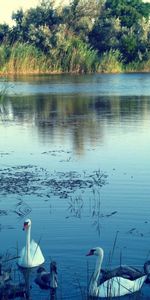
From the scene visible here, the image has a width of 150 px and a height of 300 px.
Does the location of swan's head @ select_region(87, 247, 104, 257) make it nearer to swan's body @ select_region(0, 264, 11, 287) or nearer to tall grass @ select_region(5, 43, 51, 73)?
swan's body @ select_region(0, 264, 11, 287)

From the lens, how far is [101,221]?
30.5ft

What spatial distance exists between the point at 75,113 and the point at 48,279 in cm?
1678

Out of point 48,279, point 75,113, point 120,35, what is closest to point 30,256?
point 48,279

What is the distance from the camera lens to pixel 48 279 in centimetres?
696

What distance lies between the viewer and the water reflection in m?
17.7

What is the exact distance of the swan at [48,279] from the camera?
22.6 ft

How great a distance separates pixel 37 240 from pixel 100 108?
16.8m

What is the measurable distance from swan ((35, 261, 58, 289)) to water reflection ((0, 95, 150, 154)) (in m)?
7.53

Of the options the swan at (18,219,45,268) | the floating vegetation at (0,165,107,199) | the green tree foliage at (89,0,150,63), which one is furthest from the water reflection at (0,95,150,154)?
the green tree foliage at (89,0,150,63)

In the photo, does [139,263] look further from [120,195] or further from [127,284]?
[120,195]

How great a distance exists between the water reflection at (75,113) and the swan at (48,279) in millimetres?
7534

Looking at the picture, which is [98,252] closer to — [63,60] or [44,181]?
[44,181]

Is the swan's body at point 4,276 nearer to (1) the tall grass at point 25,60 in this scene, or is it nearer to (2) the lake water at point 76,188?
(2) the lake water at point 76,188

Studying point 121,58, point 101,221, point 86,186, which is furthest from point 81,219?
point 121,58
